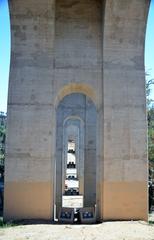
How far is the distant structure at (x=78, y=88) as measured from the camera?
13.5 m

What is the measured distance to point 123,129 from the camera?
1402 centimetres

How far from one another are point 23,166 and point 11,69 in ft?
12.3

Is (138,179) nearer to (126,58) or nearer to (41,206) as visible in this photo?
(41,206)

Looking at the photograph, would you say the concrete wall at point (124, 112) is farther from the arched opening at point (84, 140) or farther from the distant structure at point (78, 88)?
the arched opening at point (84, 140)

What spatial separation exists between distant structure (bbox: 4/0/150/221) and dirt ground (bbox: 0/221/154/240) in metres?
1.33

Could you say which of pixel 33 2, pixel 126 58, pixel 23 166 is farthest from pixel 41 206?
pixel 33 2

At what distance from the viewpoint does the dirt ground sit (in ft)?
33.3

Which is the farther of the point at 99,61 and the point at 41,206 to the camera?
the point at 99,61

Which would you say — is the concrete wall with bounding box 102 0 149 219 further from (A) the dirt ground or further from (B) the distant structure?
(A) the dirt ground

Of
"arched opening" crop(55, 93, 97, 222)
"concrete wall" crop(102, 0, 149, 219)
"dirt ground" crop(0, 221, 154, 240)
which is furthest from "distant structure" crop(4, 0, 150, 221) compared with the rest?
"arched opening" crop(55, 93, 97, 222)

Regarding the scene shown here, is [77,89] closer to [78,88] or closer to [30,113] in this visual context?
[78,88]

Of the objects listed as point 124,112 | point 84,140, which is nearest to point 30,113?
point 124,112

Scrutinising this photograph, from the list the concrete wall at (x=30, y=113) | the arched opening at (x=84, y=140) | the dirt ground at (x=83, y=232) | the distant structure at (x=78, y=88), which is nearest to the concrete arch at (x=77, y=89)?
the distant structure at (x=78, y=88)

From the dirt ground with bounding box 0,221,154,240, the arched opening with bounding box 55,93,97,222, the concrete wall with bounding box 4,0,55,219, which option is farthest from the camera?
the arched opening with bounding box 55,93,97,222
